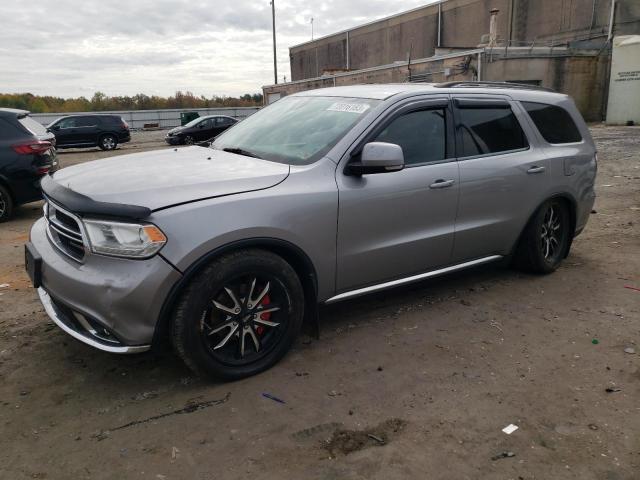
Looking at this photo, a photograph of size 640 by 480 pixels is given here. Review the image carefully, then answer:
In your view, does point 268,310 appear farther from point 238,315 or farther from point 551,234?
point 551,234

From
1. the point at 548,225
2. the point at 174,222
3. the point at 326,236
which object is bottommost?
the point at 548,225

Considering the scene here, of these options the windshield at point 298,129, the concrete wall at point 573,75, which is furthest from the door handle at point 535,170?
the concrete wall at point 573,75

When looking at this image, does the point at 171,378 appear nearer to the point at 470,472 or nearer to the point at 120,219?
the point at 120,219

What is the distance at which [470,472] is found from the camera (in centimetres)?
242

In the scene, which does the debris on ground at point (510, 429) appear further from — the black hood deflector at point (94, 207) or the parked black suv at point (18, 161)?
the parked black suv at point (18, 161)

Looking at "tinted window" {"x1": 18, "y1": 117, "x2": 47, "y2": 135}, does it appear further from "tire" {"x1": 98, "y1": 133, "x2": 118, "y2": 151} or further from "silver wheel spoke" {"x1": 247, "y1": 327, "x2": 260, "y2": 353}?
"tire" {"x1": 98, "y1": 133, "x2": 118, "y2": 151}

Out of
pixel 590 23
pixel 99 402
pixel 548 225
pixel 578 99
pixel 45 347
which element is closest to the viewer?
pixel 99 402

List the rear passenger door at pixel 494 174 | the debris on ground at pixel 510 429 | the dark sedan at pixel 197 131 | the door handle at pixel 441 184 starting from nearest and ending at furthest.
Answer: the debris on ground at pixel 510 429, the door handle at pixel 441 184, the rear passenger door at pixel 494 174, the dark sedan at pixel 197 131

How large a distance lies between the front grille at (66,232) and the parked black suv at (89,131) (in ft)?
72.3

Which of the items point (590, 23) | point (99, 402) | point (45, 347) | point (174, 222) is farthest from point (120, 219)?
point (590, 23)

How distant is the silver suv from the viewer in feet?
9.27

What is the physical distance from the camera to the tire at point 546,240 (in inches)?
188

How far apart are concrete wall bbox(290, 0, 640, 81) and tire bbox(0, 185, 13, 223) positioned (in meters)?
29.9

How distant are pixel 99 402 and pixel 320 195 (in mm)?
1760
